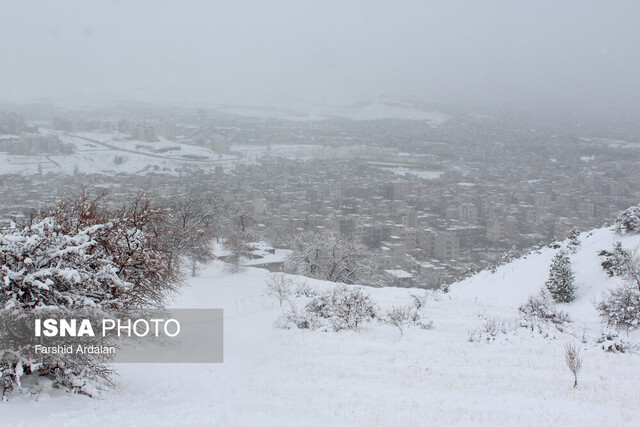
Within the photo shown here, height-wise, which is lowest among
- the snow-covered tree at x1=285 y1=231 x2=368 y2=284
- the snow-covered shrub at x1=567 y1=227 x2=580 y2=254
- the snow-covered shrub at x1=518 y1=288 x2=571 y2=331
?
the snow-covered tree at x1=285 y1=231 x2=368 y2=284

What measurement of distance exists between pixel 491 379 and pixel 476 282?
12588 mm

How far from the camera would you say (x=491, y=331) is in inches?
412

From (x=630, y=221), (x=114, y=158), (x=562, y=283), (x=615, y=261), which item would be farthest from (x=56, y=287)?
(x=114, y=158)

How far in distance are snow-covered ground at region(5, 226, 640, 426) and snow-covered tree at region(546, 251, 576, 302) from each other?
278 centimetres

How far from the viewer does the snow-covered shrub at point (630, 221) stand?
17094 millimetres

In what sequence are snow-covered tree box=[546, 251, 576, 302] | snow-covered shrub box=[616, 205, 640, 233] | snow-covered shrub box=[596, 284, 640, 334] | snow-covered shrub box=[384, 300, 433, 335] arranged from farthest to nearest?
snow-covered shrub box=[616, 205, 640, 233], snow-covered tree box=[546, 251, 576, 302], snow-covered shrub box=[384, 300, 433, 335], snow-covered shrub box=[596, 284, 640, 334]

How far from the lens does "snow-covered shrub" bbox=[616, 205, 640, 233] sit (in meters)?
17.1

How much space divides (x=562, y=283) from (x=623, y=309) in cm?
366

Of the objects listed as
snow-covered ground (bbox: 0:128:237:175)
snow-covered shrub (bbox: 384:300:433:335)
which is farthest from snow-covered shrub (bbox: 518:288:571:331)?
snow-covered ground (bbox: 0:128:237:175)

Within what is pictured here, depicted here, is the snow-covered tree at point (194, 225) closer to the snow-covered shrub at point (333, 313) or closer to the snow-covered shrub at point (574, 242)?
the snow-covered shrub at point (333, 313)

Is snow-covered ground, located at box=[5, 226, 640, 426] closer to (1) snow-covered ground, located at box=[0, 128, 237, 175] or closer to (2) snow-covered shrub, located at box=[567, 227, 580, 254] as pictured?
(2) snow-covered shrub, located at box=[567, 227, 580, 254]

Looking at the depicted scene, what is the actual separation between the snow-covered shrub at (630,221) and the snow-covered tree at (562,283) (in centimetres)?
421

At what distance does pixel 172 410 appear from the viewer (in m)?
5.77

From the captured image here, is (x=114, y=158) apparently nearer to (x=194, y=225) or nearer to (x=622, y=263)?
(x=194, y=225)
